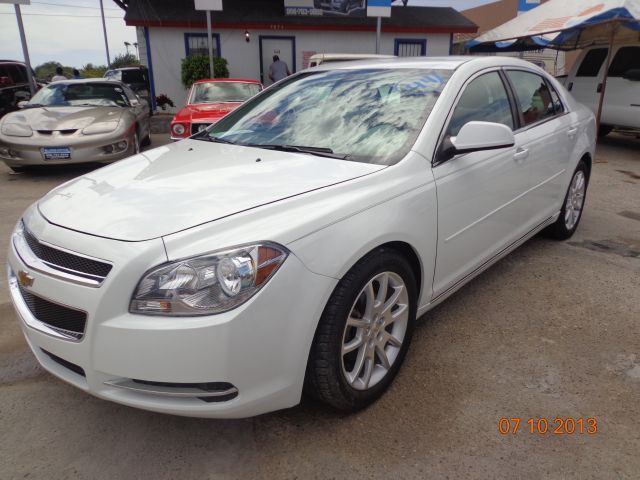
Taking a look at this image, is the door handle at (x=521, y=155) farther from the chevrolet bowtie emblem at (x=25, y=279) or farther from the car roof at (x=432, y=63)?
the chevrolet bowtie emblem at (x=25, y=279)

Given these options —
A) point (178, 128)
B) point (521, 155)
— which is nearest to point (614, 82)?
point (521, 155)

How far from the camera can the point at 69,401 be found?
7.88 ft

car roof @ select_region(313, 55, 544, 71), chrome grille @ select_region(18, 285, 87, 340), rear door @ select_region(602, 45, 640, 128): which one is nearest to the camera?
chrome grille @ select_region(18, 285, 87, 340)

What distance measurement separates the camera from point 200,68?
13.9 metres

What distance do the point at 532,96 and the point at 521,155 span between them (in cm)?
73

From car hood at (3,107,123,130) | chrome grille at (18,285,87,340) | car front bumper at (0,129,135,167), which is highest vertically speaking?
chrome grille at (18,285,87,340)

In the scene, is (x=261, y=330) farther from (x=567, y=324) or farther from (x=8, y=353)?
(x=567, y=324)

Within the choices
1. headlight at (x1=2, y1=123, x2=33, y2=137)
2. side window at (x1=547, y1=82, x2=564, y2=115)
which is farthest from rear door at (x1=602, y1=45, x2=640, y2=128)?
headlight at (x1=2, y1=123, x2=33, y2=137)

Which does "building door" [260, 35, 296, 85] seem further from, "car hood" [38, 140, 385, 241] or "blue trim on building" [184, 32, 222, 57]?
"car hood" [38, 140, 385, 241]

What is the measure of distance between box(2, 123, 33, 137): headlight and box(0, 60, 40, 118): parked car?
595cm

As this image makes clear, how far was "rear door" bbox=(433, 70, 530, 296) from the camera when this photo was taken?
2590mm

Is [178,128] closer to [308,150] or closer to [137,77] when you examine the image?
[308,150]

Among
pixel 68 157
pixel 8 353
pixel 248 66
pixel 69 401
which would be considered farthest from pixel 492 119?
pixel 248 66
